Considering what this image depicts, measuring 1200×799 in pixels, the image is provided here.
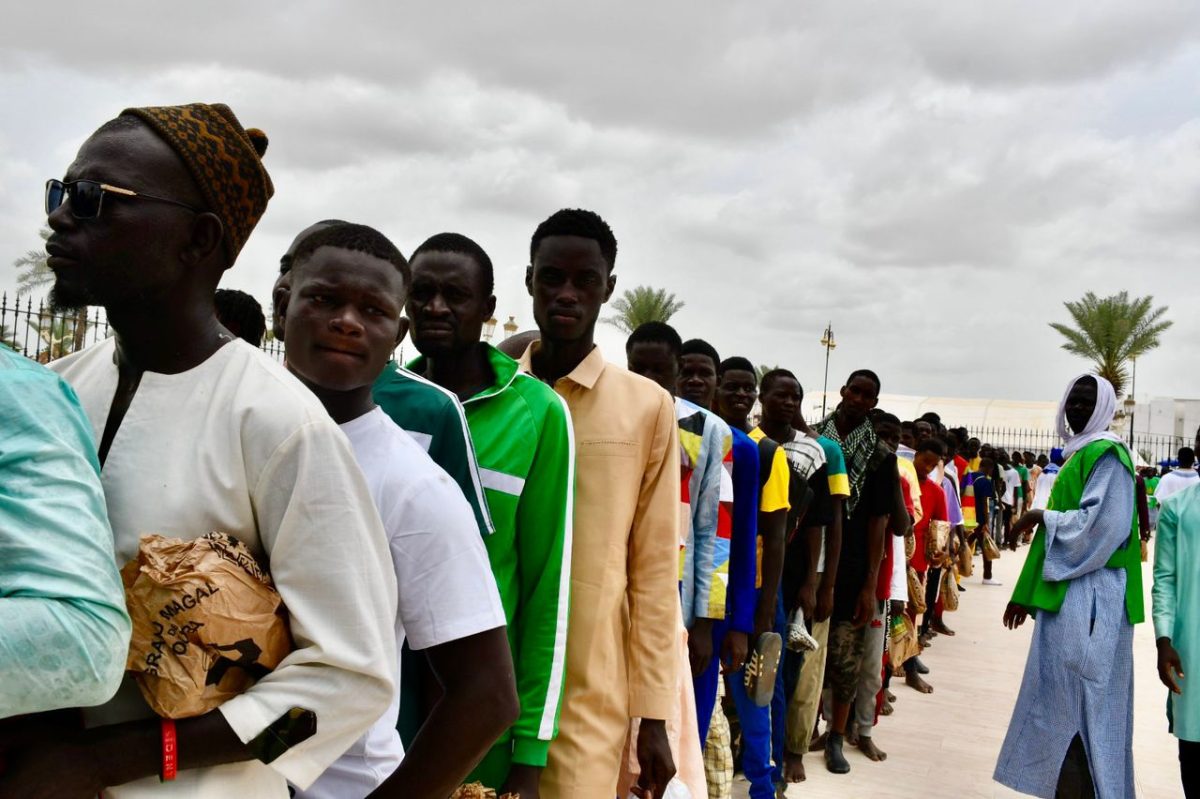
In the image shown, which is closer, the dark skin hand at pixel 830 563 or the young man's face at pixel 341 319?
the young man's face at pixel 341 319

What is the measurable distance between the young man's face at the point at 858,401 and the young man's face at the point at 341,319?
15.9ft

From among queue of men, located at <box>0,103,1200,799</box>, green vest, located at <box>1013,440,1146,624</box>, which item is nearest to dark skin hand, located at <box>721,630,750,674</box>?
queue of men, located at <box>0,103,1200,799</box>

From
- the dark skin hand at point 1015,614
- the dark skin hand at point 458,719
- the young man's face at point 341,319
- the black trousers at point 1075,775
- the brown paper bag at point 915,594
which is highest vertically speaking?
the young man's face at point 341,319

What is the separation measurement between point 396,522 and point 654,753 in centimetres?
157

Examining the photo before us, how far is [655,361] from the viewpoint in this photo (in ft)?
14.3

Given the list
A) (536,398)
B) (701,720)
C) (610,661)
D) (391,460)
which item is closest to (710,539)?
(701,720)

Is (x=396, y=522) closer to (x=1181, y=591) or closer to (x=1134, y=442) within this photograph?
(x=1181, y=591)

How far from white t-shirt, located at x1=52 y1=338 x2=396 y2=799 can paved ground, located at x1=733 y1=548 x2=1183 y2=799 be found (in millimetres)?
4544

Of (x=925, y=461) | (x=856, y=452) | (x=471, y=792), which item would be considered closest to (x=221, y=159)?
(x=471, y=792)

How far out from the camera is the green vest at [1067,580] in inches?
185

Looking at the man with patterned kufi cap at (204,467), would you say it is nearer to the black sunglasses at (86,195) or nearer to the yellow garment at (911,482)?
the black sunglasses at (86,195)

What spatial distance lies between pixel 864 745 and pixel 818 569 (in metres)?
1.54

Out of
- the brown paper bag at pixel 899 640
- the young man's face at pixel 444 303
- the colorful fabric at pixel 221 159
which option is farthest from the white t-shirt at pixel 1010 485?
the colorful fabric at pixel 221 159

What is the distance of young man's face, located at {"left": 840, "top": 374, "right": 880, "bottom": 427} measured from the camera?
20.6ft
